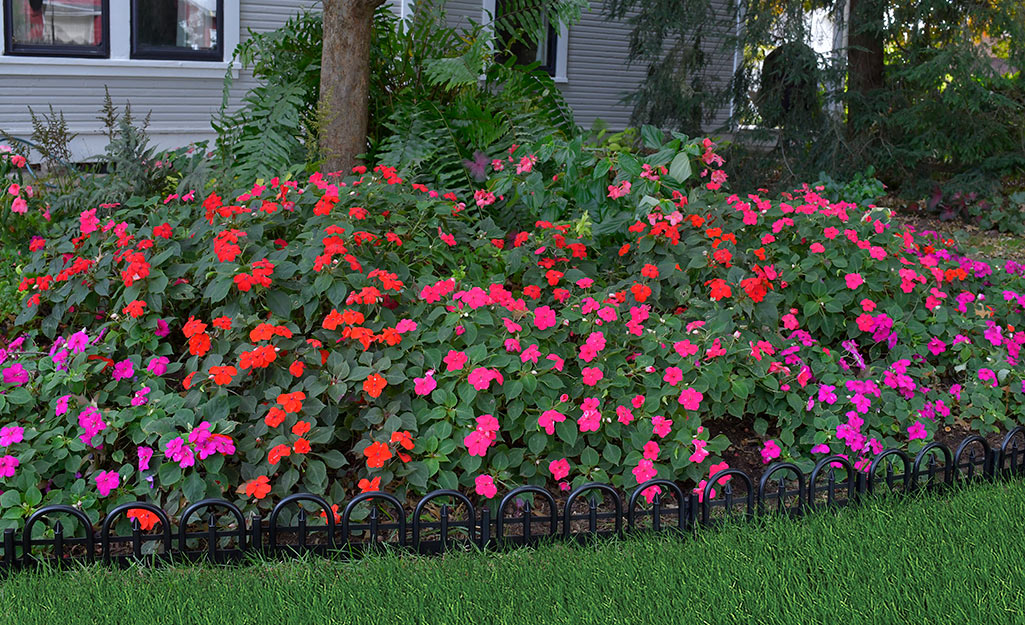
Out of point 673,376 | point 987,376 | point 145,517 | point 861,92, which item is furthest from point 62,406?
point 861,92

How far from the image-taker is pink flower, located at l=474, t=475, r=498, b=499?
9.47 ft

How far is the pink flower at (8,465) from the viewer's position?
2842 millimetres

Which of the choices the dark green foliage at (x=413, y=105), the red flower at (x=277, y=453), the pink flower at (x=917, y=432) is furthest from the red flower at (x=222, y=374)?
the pink flower at (x=917, y=432)

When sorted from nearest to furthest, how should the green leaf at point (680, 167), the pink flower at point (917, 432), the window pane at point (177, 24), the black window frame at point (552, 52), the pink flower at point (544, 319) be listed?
1. the pink flower at point (544, 319)
2. the pink flower at point (917, 432)
3. the green leaf at point (680, 167)
4. the window pane at point (177, 24)
5. the black window frame at point (552, 52)

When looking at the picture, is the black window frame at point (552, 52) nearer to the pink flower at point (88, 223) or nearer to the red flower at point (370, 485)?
the pink flower at point (88, 223)

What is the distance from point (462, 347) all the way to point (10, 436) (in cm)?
147

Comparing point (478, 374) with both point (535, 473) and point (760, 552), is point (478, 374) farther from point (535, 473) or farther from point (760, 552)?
point (760, 552)

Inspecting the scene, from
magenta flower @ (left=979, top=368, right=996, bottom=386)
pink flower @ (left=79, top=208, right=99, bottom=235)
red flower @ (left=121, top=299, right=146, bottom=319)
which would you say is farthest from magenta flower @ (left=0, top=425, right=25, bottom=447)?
magenta flower @ (left=979, top=368, right=996, bottom=386)

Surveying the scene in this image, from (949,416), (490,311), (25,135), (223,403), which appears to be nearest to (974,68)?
(949,416)

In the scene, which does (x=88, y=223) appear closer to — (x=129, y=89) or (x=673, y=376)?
(x=673, y=376)

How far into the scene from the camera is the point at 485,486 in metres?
2.90

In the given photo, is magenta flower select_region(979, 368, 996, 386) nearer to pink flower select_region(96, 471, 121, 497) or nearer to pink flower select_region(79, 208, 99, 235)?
pink flower select_region(96, 471, 121, 497)

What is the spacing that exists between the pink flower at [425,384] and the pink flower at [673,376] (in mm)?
792

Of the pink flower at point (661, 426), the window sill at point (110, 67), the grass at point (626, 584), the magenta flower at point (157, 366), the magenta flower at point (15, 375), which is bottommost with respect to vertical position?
the grass at point (626, 584)
